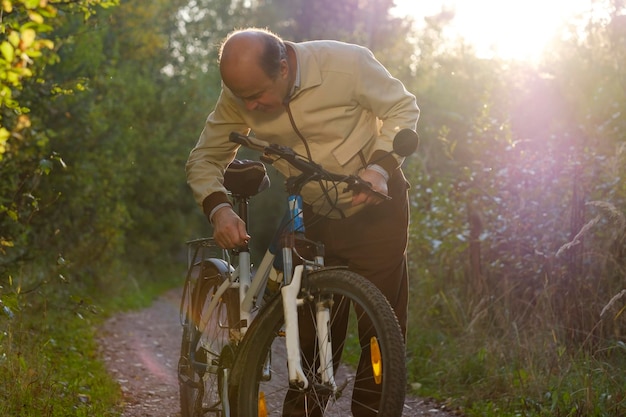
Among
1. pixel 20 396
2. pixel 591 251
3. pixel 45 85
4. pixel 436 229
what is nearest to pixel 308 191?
pixel 20 396

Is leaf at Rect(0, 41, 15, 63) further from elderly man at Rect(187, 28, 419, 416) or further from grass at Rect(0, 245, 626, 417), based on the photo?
grass at Rect(0, 245, 626, 417)

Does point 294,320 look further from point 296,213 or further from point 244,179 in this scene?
point 244,179

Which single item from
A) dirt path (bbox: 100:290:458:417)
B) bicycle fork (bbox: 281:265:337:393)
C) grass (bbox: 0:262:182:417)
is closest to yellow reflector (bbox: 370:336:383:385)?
bicycle fork (bbox: 281:265:337:393)

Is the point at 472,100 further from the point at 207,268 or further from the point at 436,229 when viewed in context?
the point at 207,268

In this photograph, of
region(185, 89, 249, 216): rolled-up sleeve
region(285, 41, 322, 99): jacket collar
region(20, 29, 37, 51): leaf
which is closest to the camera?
region(20, 29, 37, 51): leaf

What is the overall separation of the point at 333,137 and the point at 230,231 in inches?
23.1

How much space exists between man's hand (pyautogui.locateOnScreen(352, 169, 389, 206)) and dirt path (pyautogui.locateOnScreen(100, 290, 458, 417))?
2358 millimetres

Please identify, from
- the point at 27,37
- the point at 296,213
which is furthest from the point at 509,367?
the point at 27,37

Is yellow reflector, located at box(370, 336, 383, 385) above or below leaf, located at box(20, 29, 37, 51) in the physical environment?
below

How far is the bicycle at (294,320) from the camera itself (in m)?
3.04

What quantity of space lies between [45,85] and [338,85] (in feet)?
18.1

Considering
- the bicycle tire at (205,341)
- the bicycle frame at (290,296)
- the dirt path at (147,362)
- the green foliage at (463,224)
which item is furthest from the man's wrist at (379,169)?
the dirt path at (147,362)

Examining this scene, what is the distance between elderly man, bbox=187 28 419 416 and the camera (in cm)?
362

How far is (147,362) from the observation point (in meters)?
7.89
